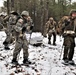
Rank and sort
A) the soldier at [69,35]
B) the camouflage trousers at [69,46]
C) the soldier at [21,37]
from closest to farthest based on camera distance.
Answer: the soldier at [21,37] < the soldier at [69,35] < the camouflage trousers at [69,46]

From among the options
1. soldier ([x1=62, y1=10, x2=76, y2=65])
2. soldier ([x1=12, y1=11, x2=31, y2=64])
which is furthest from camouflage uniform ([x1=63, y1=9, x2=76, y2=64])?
soldier ([x1=12, y1=11, x2=31, y2=64])

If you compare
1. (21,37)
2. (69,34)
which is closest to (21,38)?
(21,37)

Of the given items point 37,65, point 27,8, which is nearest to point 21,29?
point 37,65

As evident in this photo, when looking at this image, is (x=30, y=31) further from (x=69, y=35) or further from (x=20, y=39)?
(x=69, y=35)

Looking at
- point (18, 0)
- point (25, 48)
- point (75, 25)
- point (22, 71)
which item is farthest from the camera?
point (18, 0)

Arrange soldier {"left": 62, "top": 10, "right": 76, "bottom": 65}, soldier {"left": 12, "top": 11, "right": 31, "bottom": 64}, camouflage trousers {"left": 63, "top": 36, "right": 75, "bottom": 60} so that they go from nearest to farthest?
soldier {"left": 12, "top": 11, "right": 31, "bottom": 64}
soldier {"left": 62, "top": 10, "right": 76, "bottom": 65}
camouflage trousers {"left": 63, "top": 36, "right": 75, "bottom": 60}

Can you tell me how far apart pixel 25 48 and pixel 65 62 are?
201 centimetres

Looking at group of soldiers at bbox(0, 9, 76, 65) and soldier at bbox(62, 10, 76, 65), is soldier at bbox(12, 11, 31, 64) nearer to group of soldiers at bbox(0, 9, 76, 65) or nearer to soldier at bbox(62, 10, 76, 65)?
group of soldiers at bbox(0, 9, 76, 65)

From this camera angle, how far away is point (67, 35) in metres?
11.2

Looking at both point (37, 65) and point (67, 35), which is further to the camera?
point (67, 35)

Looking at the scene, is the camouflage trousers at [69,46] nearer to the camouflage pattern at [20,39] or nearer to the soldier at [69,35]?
the soldier at [69,35]

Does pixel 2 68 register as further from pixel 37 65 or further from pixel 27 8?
pixel 27 8

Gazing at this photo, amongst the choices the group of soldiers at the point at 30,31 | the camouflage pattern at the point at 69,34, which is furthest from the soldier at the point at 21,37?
the camouflage pattern at the point at 69,34

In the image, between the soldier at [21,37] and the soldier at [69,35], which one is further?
the soldier at [69,35]
